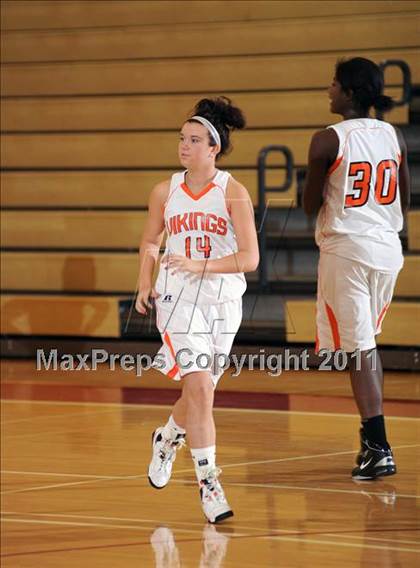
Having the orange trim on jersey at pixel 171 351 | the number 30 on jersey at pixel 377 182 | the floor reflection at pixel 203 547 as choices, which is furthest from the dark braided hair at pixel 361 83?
Result: the floor reflection at pixel 203 547

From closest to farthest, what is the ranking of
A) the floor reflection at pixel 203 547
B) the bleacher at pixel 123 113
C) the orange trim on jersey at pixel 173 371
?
the floor reflection at pixel 203 547 < the orange trim on jersey at pixel 173 371 < the bleacher at pixel 123 113

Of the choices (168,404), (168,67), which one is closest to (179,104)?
(168,67)

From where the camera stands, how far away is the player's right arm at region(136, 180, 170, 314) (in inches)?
152

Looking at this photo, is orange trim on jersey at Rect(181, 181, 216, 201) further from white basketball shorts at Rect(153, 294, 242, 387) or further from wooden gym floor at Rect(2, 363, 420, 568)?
wooden gym floor at Rect(2, 363, 420, 568)

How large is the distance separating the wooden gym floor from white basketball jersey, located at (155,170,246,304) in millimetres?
692

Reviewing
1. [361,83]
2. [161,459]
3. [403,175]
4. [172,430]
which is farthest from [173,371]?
[361,83]

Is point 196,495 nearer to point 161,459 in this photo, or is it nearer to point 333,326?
point 161,459

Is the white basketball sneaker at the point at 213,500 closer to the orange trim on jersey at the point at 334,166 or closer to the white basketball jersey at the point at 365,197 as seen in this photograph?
the white basketball jersey at the point at 365,197

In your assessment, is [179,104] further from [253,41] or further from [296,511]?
[296,511]

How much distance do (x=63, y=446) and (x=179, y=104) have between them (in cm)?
265

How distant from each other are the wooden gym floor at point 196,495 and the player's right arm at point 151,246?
0.68m

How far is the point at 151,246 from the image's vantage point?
4.02 m

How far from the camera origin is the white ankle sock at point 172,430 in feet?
14.3

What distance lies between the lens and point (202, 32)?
827 cm
